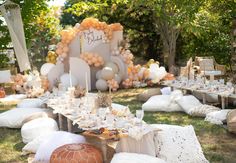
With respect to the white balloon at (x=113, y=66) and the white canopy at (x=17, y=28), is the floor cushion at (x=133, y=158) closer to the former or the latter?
the white balloon at (x=113, y=66)

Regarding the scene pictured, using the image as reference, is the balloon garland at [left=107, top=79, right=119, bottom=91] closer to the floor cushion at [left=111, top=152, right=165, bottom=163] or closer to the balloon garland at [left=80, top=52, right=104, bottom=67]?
the balloon garland at [left=80, top=52, right=104, bottom=67]

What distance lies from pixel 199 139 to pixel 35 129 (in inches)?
93.0

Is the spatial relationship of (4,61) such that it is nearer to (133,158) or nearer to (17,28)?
(17,28)

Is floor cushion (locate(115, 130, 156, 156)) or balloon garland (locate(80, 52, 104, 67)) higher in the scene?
balloon garland (locate(80, 52, 104, 67))

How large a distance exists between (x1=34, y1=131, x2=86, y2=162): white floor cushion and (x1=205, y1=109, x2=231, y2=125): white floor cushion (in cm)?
252

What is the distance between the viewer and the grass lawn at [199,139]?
484 cm

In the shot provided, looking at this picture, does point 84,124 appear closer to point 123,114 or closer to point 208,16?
point 123,114

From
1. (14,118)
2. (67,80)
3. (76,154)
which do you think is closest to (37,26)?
(67,80)

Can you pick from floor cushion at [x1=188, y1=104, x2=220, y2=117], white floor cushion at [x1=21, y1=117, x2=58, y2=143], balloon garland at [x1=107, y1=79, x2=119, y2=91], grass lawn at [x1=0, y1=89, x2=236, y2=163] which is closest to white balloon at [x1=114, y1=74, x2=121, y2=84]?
balloon garland at [x1=107, y1=79, x2=119, y2=91]

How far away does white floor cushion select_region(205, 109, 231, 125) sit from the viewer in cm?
627

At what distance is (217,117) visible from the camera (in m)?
6.38

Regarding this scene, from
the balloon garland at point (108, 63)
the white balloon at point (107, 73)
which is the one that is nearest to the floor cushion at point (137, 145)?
the balloon garland at point (108, 63)

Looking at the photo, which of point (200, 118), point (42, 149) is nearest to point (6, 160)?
point (42, 149)

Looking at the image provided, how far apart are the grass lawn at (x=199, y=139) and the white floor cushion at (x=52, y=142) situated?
0.48m
